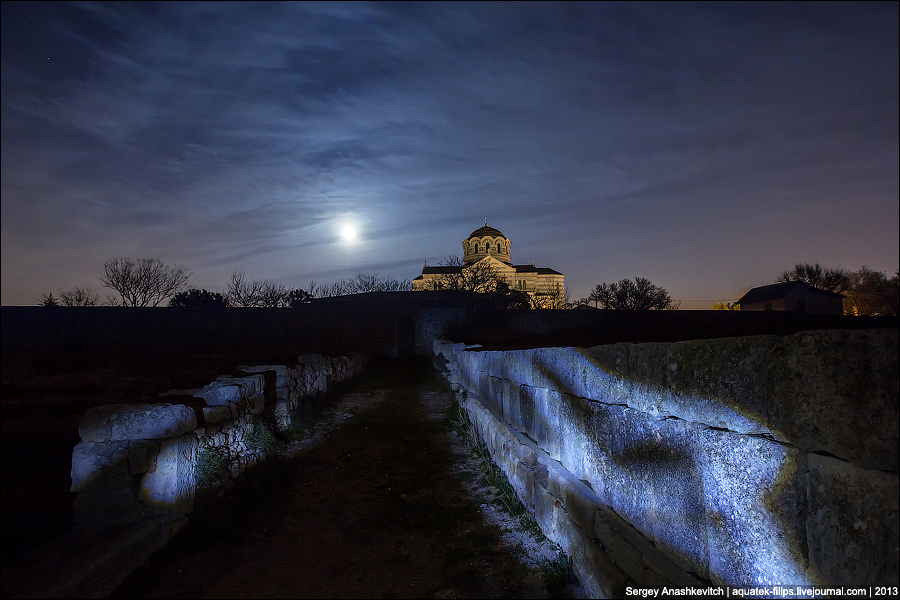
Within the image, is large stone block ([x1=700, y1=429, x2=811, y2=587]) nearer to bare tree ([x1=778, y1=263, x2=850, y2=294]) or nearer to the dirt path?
the dirt path

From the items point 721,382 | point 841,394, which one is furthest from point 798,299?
point 841,394

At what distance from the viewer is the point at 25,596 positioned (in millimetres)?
2500

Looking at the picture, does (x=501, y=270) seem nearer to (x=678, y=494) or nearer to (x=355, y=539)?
(x=355, y=539)

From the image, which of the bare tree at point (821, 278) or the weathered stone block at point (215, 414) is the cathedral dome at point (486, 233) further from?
the weathered stone block at point (215, 414)

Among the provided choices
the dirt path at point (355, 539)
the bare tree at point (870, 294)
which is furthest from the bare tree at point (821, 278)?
the dirt path at point (355, 539)

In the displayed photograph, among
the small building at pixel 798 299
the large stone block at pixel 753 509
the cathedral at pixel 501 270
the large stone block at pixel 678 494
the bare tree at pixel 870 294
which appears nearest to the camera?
the large stone block at pixel 753 509

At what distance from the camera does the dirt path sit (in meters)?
3.06

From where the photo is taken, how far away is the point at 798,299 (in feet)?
114

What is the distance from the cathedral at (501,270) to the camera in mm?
56969

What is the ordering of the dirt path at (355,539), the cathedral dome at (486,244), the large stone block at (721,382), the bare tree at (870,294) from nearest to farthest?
the large stone block at (721,382) → the dirt path at (355,539) → the bare tree at (870,294) → the cathedral dome at (486,244)

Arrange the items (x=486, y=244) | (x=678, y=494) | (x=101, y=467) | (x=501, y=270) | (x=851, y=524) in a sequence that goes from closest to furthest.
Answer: (x=851, y=524) < (x=678, y=494) < (x=101, y=467) < (x=501, y=270) < (x=486, y=244)

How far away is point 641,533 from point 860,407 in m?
1.42

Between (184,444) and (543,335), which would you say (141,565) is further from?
(543,335)

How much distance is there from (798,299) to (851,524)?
43685 mm
